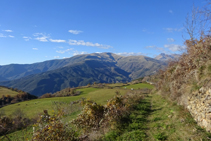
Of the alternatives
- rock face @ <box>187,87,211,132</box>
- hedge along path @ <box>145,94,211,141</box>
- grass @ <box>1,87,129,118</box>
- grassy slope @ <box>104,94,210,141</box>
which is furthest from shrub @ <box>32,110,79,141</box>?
grass @ <box>1,87,129,118</box>

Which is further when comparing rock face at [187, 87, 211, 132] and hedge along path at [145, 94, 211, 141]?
rock face at [187, 87, 211, 132]

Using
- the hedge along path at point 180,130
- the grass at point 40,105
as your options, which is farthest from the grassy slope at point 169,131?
the grass at point 40,105

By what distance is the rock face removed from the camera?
5896 millimetres

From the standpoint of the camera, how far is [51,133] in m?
6.96

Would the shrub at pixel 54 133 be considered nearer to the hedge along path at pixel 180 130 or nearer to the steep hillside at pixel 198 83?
the hedge along path at pixel 180 130

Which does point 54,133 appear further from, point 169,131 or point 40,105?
point 40,105

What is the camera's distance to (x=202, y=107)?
6.39 metres

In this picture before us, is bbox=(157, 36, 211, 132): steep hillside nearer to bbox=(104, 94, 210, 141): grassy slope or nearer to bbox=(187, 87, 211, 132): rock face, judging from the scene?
bbox=(187, 87, 211, 132): rock face

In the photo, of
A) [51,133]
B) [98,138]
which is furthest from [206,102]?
[51,133]

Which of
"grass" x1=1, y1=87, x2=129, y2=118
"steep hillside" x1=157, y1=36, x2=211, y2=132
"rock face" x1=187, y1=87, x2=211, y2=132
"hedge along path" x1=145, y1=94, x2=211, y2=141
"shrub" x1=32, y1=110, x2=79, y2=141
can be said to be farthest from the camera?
"grass" x1=1, y1=87, x2=129, y2=118

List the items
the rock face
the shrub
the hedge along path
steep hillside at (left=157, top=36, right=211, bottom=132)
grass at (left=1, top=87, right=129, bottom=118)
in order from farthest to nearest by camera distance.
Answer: grass at (left=1, top=87, right=129, bottom=118)
the shrub
steep hillside at (left=157, top=36, right=211, bottom=132)
the rock face
the hedge along path

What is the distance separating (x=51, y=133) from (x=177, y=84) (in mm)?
10453

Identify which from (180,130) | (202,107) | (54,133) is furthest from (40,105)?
(202,107)

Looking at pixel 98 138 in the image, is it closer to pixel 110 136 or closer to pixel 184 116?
pixel 110 136
